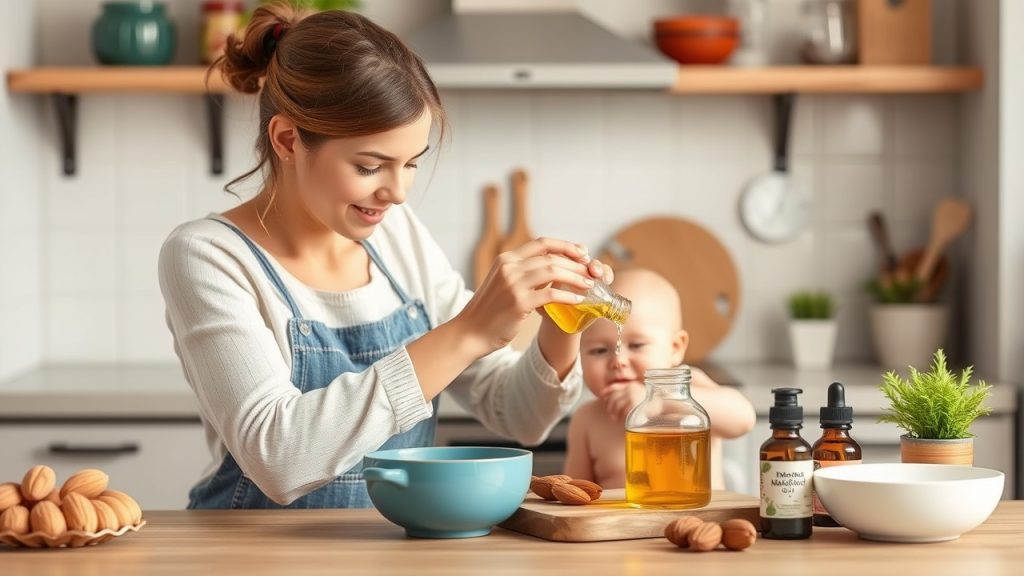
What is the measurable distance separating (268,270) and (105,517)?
46cm

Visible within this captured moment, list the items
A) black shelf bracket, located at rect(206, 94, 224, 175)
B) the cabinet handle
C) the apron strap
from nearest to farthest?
the apron strap → the cabinet handle → black shelf bracket, located at rect(206, 94, 224, 175)

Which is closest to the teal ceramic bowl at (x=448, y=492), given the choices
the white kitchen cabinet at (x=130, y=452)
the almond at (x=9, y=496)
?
the almond at (x=9, y=496)

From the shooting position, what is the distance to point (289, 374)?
5.22 feet

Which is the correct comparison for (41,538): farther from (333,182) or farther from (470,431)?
(470,431)

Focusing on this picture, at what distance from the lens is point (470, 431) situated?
2.77 m

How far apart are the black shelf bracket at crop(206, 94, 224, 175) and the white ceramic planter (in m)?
1.65

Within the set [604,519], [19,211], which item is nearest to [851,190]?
[19,211]

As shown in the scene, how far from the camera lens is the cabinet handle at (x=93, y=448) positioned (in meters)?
2.79

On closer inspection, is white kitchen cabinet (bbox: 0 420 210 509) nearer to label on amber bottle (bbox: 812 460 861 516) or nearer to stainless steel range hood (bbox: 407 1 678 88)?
stainless steel range hood (bbox: 407 1 678 88)

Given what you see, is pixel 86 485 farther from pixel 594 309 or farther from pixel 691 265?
pixel 691 265

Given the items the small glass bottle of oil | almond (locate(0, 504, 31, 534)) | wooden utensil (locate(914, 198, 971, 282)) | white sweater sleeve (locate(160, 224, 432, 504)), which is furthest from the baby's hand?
wooden utensil (locate(914, 198, 971, 282))

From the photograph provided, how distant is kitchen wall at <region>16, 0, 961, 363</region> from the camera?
332cm

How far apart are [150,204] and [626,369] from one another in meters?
1.73

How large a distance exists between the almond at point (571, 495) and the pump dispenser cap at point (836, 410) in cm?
26
